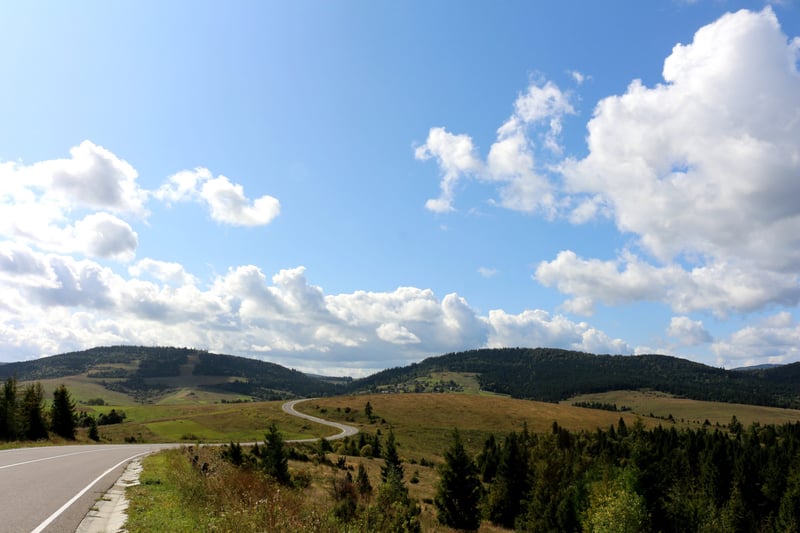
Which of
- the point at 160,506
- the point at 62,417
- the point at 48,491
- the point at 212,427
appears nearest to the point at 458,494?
the point at 160,506

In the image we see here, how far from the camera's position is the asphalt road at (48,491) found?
39.9 feet

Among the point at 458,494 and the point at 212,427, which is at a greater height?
the point at 458,494

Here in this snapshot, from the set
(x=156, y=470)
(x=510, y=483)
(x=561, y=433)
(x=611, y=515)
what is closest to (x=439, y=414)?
(x=561, y=433)

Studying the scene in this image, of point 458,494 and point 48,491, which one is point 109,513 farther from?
point 458,494

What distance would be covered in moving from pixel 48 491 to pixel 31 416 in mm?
58335

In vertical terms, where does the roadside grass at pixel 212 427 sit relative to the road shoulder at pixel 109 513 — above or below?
below

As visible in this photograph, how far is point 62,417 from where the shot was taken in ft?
215

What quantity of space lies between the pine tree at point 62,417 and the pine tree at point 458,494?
51014 mm

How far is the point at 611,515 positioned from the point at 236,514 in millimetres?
42616

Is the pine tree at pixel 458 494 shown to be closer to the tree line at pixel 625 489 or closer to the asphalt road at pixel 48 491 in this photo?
the tree line at pixel 625 489

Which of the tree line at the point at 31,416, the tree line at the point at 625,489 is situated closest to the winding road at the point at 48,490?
the tree line at the point at 625,489

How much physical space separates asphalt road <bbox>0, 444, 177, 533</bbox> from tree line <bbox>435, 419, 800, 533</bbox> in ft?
122

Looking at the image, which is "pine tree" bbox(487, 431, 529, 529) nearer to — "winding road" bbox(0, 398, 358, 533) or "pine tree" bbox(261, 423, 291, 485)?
"pine tree" bbox(261, 423, 291, 485)

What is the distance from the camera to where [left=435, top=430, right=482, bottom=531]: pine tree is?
50.1 m
